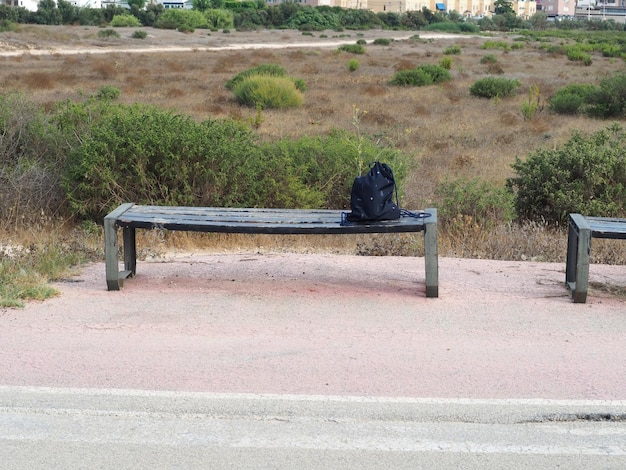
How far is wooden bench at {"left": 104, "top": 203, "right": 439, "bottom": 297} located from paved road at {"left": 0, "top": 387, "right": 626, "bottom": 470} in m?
1.92

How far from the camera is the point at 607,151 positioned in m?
11.4

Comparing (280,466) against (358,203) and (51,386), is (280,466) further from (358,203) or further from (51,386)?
(358,203)

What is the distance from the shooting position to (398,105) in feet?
90.3

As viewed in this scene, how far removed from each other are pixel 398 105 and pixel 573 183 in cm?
1679

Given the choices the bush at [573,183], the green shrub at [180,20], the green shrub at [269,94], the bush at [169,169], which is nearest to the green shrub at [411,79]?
the green shrub at [269,94]

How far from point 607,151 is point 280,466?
8.87m

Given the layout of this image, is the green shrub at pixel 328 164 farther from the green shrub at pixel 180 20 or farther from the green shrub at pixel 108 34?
the green shrub at pixel 180 20

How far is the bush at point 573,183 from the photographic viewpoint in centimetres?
1098

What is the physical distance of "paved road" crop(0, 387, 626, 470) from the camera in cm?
378

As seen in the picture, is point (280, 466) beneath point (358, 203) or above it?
beneath

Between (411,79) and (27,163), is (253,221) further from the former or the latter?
(411,79)

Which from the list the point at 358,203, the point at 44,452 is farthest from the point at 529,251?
the point at 44,452

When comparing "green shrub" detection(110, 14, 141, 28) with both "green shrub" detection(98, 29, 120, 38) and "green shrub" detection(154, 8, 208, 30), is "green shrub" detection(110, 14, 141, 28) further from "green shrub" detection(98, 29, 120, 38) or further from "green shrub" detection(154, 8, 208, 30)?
"green shrub" detection(98, 29, 120, 38)

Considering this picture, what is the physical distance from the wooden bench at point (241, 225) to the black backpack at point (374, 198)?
54 millimetres
